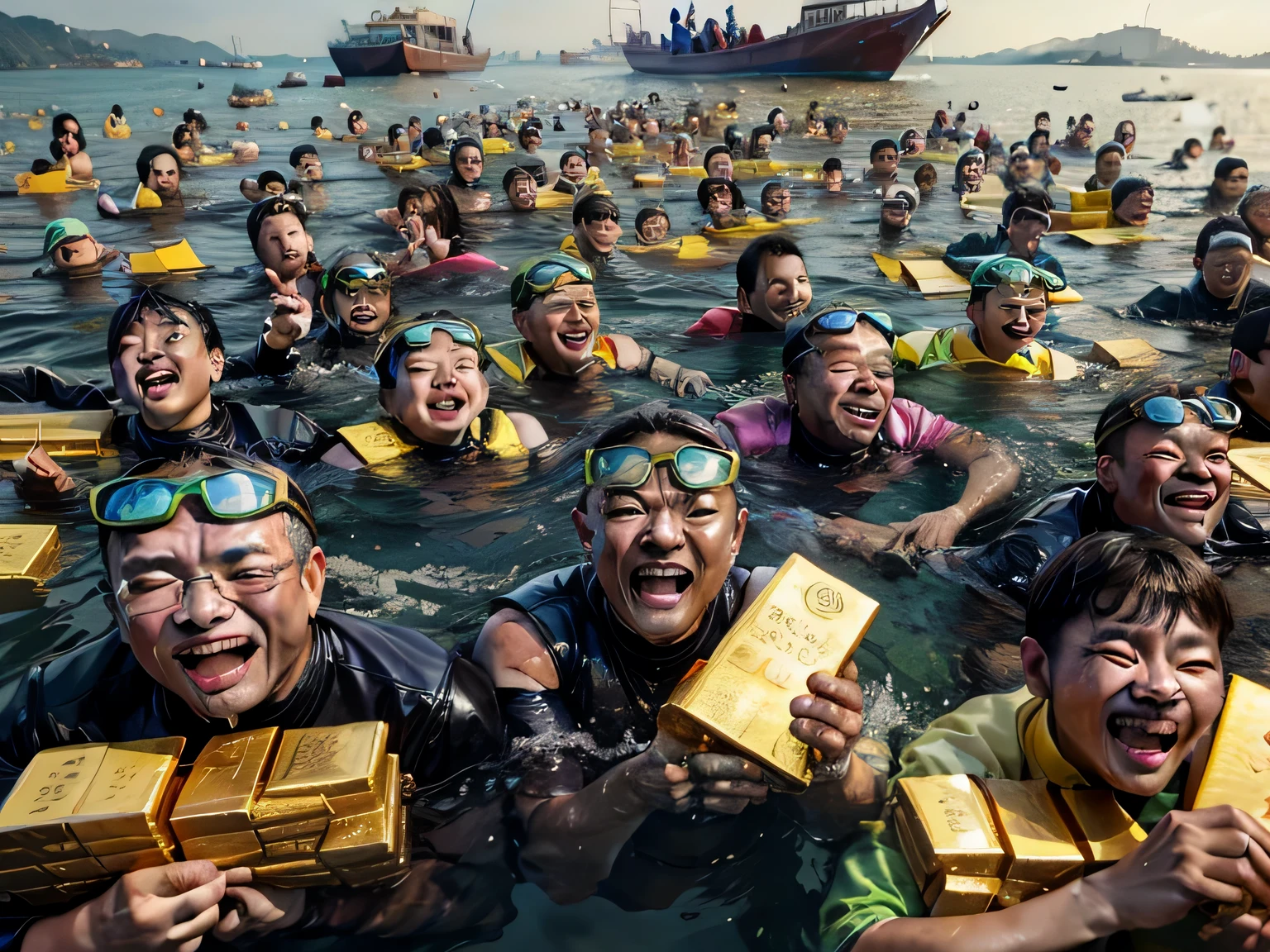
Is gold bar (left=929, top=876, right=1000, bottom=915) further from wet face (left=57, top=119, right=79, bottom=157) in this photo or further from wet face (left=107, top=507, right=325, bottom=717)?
wet face (left=57, top=119, right=79, bottom=157)

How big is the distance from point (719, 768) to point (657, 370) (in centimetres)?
586

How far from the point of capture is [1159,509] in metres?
4.32

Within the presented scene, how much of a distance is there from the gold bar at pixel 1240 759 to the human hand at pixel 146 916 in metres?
2.95

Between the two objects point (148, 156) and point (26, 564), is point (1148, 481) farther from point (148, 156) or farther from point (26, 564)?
point (148, 156)

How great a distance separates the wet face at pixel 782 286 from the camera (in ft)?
28.4

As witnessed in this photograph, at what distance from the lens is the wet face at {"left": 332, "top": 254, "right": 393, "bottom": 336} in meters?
8.49

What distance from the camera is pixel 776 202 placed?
15.9 m

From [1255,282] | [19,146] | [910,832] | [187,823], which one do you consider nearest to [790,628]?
[910,832]

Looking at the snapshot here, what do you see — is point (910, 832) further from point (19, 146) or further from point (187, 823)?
point (19, 146)

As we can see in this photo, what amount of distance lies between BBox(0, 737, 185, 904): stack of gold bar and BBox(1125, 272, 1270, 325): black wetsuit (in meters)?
10.3

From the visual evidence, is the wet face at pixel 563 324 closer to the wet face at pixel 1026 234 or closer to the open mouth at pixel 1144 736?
the open mouth at pixel 1144 736

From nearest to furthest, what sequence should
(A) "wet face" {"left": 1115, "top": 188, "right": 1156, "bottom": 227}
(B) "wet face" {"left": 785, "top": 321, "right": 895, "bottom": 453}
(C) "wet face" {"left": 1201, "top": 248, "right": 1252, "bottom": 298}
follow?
(B) "wet face" {"left": 785, "top": 321, "right": 895, "bottom": 453} < (C) "wet face" {"left": 1201, "top": 248, "right": 1252, "bottom": 298} < (A) "wet face" {"left": 1115, "top": 188, "right": 1156, "bottom": 227}

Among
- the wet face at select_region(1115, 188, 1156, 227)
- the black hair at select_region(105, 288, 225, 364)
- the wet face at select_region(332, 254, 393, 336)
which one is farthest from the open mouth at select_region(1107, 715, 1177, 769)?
the wet face at select_region(1115, 188, 1156, 227)

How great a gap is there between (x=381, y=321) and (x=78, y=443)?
2.97 metres
